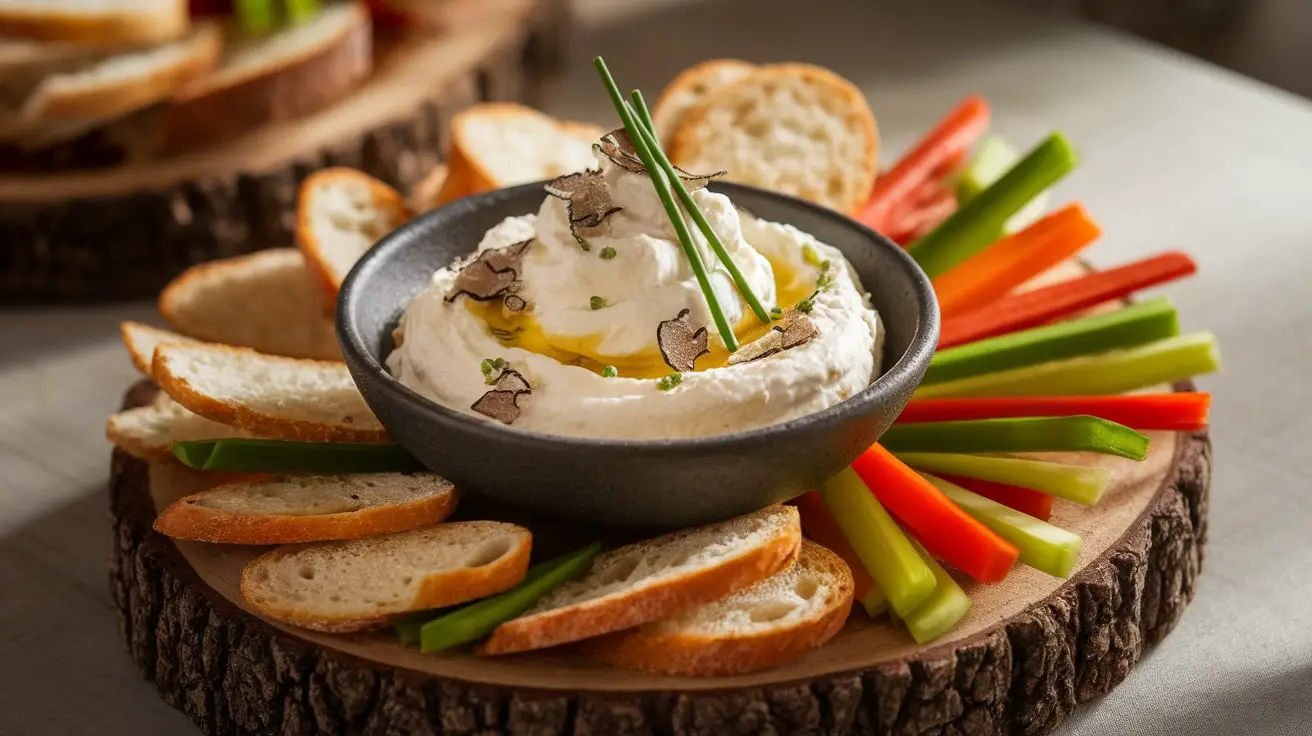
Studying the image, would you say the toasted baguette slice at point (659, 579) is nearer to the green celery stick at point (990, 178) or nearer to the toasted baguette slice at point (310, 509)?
the toasted baguette slice at point (310, 509)

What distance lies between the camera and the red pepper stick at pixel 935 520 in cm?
281

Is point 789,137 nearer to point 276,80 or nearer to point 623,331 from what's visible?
point 623,331

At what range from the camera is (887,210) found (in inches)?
163

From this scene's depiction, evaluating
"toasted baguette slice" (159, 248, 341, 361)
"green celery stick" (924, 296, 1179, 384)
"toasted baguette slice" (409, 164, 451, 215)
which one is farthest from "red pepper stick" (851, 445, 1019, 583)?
"toasted baguette slice" (409, 164, 451, 215)

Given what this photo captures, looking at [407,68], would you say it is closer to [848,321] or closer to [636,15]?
[636,15]

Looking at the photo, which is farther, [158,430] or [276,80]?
[276,80]

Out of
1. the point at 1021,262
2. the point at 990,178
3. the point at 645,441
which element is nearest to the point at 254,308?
the point at 645,441

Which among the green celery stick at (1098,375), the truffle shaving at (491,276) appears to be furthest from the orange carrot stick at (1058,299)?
the truffle shaving at (491,276)

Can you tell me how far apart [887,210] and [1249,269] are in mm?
1513

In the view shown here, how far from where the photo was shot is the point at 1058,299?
11.9 ft

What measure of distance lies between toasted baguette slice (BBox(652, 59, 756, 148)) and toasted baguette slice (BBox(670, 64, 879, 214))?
42 mm

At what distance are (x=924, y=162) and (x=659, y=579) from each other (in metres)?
2.01

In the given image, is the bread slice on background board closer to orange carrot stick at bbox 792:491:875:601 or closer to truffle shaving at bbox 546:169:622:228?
truffle shaving at bbox 546:169:622:228

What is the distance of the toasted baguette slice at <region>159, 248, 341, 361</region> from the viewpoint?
12.7 ft
